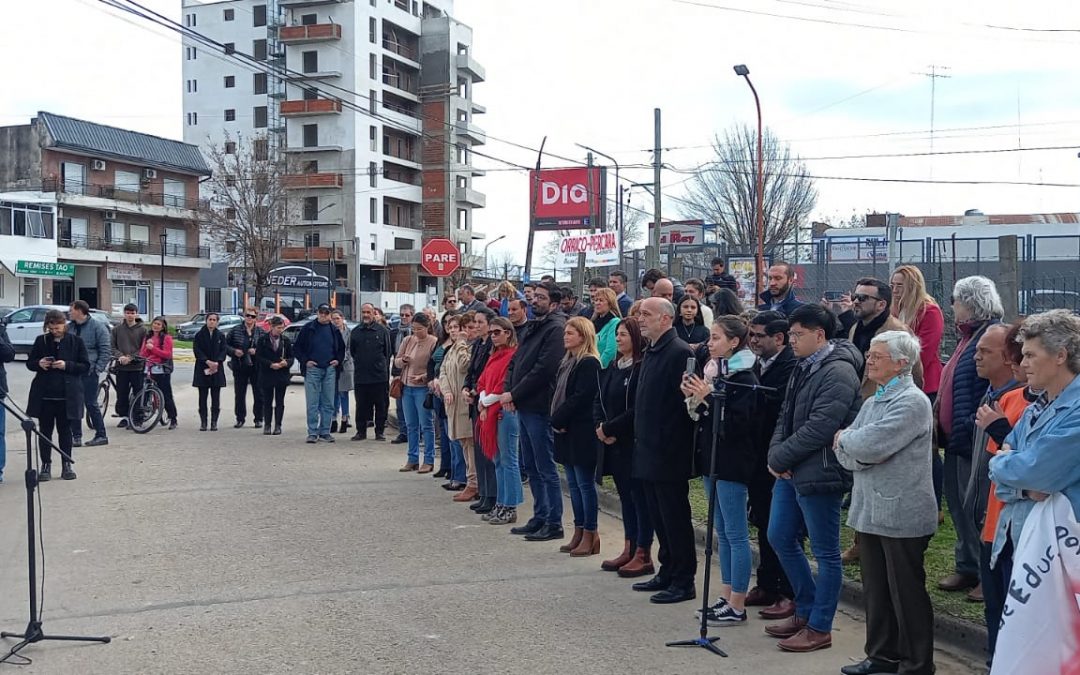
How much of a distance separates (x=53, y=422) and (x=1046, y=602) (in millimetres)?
11979

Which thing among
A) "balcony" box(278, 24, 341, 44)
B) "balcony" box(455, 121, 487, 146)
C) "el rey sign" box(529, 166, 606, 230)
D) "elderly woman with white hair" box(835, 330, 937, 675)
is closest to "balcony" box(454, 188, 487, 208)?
"balcony" box(455, 121, 487, 146)

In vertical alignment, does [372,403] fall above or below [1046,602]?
below

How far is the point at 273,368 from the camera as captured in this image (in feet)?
54.6

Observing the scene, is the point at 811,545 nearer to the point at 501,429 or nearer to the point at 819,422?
the point at 819,422

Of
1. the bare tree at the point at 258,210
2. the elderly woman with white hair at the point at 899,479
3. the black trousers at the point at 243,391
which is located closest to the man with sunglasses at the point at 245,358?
the black trousers at the point at 243,391

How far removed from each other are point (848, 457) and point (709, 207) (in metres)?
48.9

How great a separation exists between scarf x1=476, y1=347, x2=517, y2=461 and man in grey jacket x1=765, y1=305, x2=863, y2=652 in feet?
13.3

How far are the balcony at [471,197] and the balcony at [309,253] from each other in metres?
11.5

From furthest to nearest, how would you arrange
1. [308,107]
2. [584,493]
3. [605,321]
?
[308,107], [605,321], [584,493]

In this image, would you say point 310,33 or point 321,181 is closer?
point 310,33

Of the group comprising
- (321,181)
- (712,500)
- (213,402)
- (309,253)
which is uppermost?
(321,181)

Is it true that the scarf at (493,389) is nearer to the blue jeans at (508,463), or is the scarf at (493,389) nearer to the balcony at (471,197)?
the blue jeans at (508,463)

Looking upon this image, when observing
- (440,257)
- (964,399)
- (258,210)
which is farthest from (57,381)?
(258,210)

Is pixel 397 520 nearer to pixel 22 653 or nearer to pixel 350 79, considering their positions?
pixel 22 653
